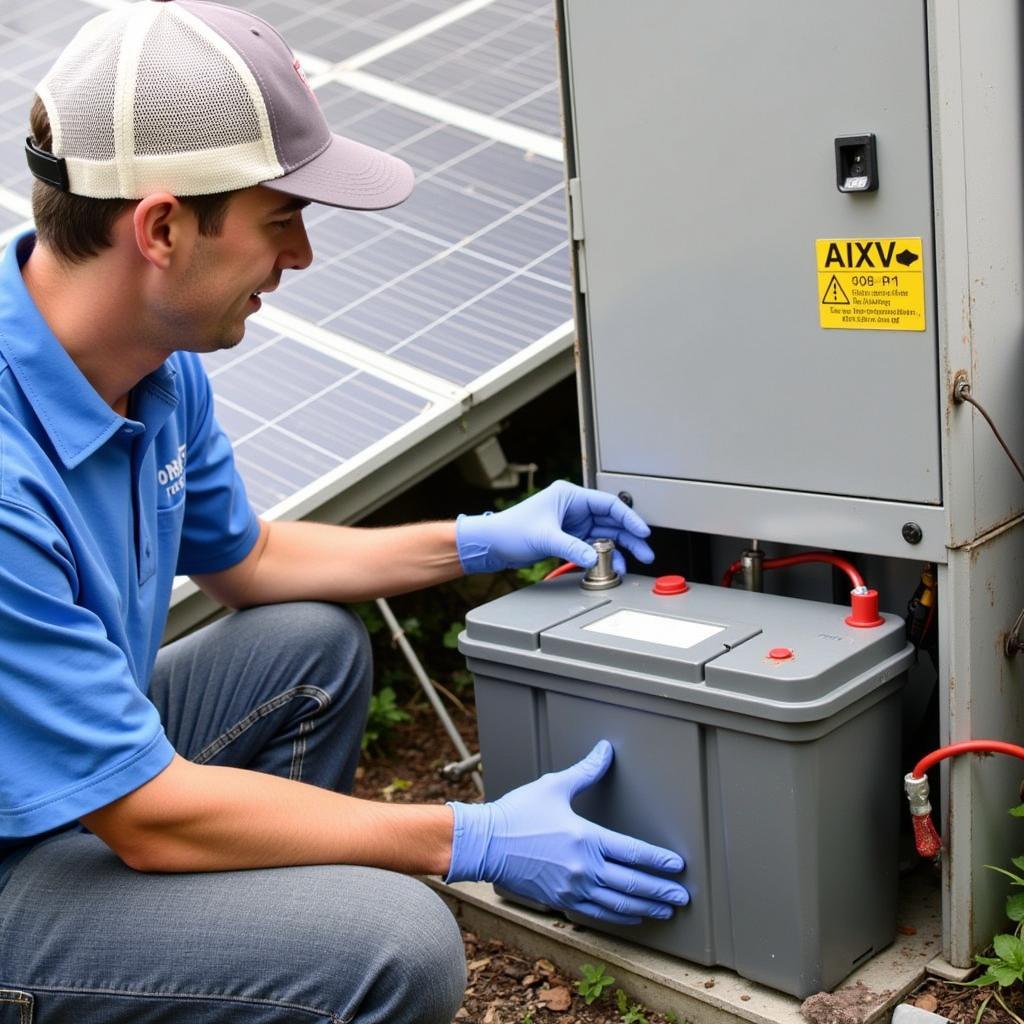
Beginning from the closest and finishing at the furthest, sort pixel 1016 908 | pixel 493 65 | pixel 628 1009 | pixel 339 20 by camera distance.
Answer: pixel 1016 908, pixel 628 1009, pixel 493 65, pixel 339 20

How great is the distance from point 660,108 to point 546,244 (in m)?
1.30

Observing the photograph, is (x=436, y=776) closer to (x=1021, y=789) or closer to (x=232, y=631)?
(x=232, y=631)

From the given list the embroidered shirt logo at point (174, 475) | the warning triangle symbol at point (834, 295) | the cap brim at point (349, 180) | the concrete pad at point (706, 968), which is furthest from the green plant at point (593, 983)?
the cap brim at point (349, 180)

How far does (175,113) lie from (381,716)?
6.46ft

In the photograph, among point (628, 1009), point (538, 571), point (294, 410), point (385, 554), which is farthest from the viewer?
point (538, 571)

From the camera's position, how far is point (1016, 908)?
2283mm

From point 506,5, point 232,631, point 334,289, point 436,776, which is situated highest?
point 506,5

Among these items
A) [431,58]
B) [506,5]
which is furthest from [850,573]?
[506,5]

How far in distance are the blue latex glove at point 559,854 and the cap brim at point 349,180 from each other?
0.96m

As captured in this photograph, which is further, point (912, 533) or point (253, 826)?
point (912, 533)

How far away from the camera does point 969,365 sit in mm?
2152

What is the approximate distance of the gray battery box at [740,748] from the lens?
6.99 feet

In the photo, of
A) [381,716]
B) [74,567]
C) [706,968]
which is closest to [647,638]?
[706,968]

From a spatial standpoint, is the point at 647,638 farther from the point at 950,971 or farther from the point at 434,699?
the point at 434,699
